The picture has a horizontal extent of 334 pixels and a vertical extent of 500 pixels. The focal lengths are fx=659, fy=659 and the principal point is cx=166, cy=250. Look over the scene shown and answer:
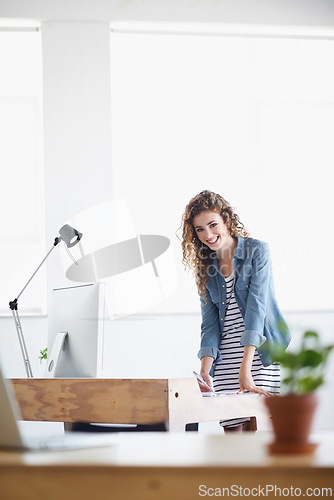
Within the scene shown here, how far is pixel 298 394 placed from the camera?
711mm

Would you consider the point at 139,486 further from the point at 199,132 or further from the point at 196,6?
the point at 196,6

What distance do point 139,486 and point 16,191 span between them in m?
4.01

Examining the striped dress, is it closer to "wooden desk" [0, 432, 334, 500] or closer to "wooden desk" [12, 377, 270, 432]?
"wooden desk" [12, 377, 270, 432]

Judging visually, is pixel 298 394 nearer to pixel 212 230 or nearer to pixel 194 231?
pixel 212 230

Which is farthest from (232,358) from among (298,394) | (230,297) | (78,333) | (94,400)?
(298,394)

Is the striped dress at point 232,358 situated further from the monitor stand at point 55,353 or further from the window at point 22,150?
the window at point 22,150

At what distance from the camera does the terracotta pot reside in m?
0.70

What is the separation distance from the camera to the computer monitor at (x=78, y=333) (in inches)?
77.4

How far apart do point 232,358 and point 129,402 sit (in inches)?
34.5

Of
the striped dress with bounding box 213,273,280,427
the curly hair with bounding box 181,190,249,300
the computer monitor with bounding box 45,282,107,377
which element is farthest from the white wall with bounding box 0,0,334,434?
the computer monitor with bounding box 45,282,107,377

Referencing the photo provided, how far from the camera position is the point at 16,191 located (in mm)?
4434

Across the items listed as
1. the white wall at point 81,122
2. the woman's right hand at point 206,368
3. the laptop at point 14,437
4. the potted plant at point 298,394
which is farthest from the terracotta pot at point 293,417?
→ the white wall at point 81,122

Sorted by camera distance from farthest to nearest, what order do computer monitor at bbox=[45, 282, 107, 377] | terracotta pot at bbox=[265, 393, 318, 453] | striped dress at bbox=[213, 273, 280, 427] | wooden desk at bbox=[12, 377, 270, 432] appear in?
striped dress at bbox=[213, 273, 280, 427]
computer monitor at bbox=[45, 282, 107, 377]
wooden desk at bbox=[12, 377, 270, 432]
terracotta pot at bbox=[265, 393, 318, 453]

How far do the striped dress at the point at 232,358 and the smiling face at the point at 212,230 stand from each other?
16 cm
